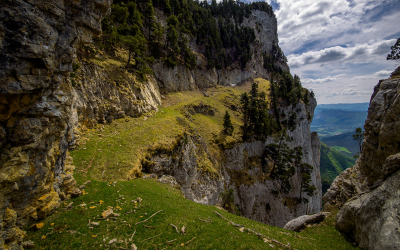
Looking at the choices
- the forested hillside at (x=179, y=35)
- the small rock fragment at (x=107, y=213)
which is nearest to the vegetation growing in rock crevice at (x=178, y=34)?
the forested hillside at (x=179, y=35)

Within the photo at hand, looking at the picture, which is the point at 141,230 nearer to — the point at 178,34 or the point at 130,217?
the point at 130,217

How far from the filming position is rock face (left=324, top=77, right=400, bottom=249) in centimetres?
1023

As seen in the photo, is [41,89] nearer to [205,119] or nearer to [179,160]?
[179,160]

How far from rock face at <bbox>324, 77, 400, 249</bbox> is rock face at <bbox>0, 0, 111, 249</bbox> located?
2274 centimetres

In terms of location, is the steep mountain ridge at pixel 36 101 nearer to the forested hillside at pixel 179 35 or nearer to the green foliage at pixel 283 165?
the forested hillside at pixel 179 35

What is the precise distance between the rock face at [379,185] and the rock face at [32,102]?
22743mm

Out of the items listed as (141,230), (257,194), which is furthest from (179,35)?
(141,230)

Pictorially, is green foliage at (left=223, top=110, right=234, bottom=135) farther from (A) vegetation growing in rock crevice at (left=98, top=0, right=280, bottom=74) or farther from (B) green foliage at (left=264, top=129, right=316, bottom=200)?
(A) vegetation growing in rock crevice at (left=98, top=0, right=280, bottom=74)

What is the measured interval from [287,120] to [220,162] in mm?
46063

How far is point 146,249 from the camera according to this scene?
948 cm

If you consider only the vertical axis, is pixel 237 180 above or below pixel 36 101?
below

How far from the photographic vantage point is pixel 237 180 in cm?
4422

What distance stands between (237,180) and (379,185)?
108 feet

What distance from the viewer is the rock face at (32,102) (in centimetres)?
827
